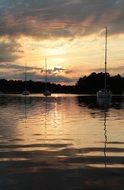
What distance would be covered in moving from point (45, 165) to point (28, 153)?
260 cm

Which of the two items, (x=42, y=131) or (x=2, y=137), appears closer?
(x=2, y=137)

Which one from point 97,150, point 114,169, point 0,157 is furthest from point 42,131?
point 114,169

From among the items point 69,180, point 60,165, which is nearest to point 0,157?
point 60,165

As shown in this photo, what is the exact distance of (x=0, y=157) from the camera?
1532 centimetres

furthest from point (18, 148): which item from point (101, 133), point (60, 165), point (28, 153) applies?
point (101, 133)

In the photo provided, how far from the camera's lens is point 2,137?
2153 cm

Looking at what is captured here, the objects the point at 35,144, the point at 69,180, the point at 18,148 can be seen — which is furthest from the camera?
the point at 35,144

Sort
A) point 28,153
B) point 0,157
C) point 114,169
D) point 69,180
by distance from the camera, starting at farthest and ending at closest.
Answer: point 28,153
point 0,157
point 114,169
point 69,180

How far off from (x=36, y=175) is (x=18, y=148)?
5.54 m

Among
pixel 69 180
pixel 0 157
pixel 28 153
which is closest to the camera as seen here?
pixel 69 180

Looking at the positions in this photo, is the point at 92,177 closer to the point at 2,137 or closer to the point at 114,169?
the point at 114,169

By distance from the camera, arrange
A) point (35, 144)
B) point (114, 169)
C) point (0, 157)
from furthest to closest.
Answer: point (35, 144)
point (0, 157)
point (114, 169)

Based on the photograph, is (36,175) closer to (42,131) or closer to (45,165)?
(45,165)

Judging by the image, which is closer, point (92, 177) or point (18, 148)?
point (92, 177)
